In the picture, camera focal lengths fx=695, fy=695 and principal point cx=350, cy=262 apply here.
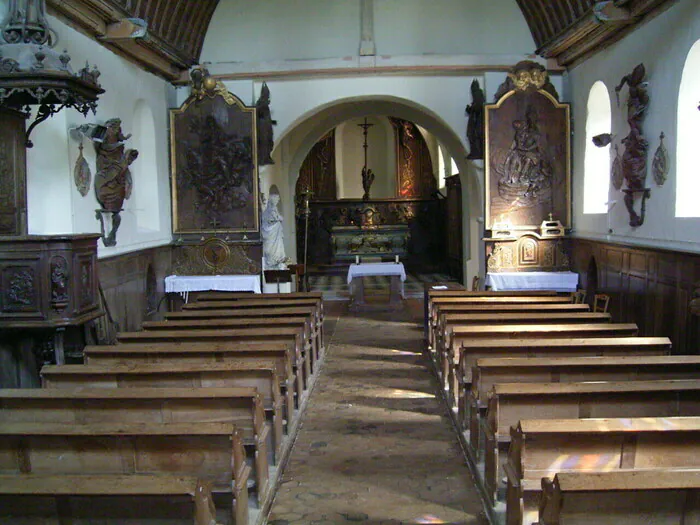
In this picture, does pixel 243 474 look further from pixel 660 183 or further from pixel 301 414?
pixel 660 183

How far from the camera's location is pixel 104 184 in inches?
396

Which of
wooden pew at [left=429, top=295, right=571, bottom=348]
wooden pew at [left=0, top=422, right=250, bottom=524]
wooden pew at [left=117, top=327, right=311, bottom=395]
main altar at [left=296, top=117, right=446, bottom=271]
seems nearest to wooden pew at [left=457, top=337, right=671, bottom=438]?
wooden pew at [left=117, top=327, right=311, bottom=395]

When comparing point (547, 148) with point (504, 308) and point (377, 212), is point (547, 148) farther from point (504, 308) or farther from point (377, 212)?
point (377, 212)

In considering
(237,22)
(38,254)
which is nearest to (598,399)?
(38,254)

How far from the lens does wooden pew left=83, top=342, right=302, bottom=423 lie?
6164 millimetres

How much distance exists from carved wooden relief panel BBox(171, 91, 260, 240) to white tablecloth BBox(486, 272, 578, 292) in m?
4.56

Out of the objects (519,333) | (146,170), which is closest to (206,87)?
(146,170)

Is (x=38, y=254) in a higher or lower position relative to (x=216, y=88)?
lower

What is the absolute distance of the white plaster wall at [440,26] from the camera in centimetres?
1352

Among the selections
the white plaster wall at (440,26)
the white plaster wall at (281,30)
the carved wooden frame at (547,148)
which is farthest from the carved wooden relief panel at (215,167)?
the carved wooden frame at (547,148)

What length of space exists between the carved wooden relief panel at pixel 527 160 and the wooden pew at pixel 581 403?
842cm

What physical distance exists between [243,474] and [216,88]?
10.4m

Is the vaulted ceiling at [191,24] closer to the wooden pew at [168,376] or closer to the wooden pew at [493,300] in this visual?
the wooden pew at [493,300]

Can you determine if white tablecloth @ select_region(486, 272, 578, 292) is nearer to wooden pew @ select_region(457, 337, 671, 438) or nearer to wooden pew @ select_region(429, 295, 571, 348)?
wooden pew @ select_region(429, 295, 571, 348)
